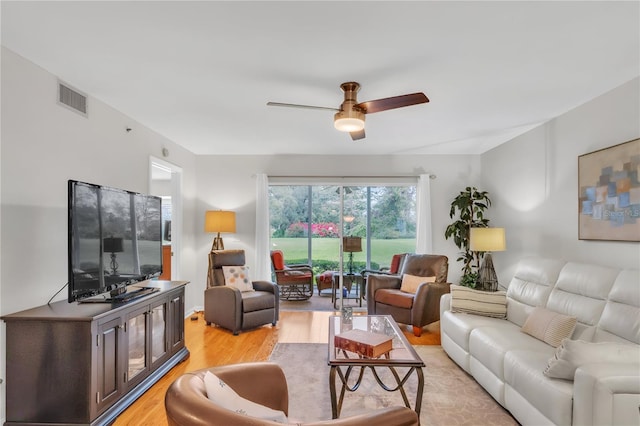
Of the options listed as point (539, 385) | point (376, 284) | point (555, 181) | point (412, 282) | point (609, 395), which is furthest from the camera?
point (376, 284)

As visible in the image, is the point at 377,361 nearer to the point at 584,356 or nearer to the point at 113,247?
the point at 584,356

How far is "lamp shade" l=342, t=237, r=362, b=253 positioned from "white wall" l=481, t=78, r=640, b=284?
79.1 inches

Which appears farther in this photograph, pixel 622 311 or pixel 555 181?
pixel 555 181

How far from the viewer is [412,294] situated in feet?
14.6

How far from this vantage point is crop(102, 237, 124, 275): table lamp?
2617mm

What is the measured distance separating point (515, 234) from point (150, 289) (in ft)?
14.1

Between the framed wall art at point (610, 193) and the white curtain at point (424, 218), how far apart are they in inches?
89.5

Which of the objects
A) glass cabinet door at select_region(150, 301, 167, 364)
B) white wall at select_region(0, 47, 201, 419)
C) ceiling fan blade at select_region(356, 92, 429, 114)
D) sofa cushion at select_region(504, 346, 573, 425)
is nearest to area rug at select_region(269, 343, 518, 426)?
sofa cushion at select_region(504, 346, 573, 425)

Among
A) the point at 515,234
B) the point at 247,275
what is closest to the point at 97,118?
the point at 247,275

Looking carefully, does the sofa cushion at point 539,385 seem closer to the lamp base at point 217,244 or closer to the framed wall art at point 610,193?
the framed wall art at point 610,193

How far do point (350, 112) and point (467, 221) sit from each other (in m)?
3.32

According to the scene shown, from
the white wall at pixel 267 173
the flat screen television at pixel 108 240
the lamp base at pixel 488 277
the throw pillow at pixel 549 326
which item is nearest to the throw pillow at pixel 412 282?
the lamp base at pixel 488 277

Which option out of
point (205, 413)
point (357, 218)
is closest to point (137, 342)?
point (205, 413)

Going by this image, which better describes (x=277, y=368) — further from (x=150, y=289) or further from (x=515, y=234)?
(x=515, y=234)
